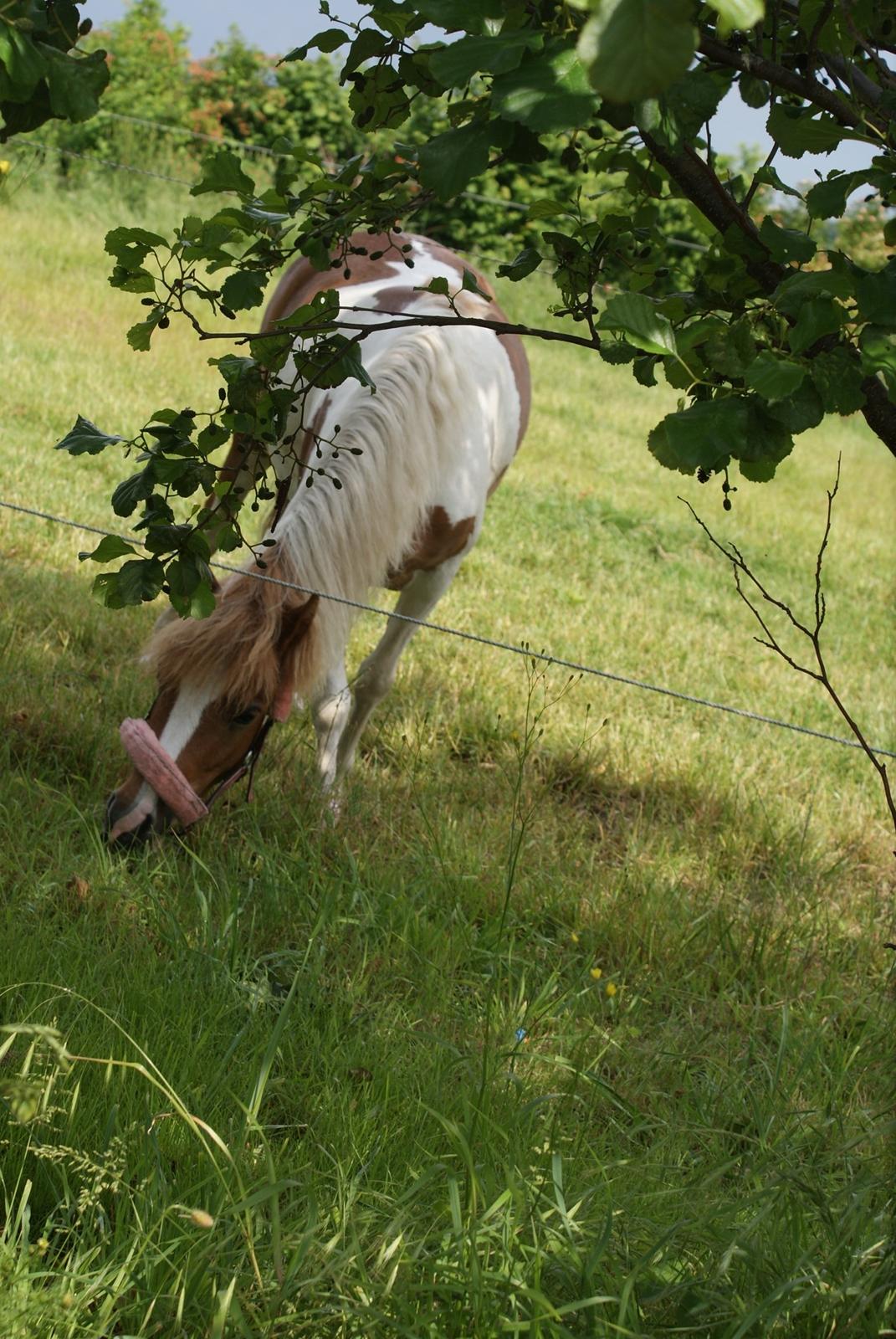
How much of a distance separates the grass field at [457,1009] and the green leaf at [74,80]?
3.37 ft

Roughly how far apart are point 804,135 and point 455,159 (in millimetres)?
421

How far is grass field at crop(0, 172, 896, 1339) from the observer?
175 centimetres

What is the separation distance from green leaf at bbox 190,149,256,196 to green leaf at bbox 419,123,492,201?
0.53m

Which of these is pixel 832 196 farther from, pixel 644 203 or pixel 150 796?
pixel 150 796

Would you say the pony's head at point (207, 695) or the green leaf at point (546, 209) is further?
the pony's head at point (207, 695)

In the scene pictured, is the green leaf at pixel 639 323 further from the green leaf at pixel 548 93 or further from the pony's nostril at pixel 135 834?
the pony's nostril at pixel 135 834

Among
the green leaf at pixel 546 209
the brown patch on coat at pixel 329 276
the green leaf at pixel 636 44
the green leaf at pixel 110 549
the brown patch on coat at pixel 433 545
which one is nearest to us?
the green leaf at pixel 636 44

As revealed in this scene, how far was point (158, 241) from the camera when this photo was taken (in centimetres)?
176

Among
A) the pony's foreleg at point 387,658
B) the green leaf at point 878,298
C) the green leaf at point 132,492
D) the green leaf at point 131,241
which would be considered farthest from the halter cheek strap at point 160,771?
the green leaf at point 878,298

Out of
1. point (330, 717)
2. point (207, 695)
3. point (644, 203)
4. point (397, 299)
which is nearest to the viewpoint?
point (644, 203)

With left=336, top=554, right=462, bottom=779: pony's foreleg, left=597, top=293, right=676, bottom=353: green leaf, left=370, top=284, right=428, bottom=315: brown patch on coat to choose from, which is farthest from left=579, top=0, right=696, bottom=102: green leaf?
left=336, top=554, right=462, bottom=779: pony's foreleg

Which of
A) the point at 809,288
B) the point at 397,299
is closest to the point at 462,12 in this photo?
the point at 809,288

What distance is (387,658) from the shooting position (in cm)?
443

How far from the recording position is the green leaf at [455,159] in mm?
1216
